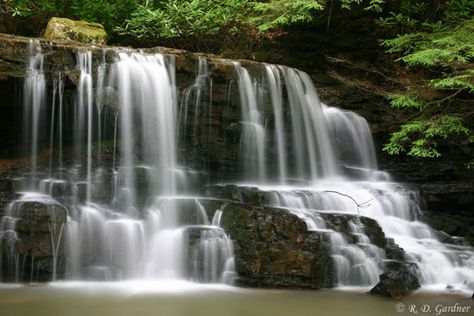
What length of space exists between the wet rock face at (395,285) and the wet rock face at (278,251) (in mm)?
944

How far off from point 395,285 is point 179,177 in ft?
17.0

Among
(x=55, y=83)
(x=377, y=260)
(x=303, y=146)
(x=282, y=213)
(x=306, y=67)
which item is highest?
(x=306, y=67)

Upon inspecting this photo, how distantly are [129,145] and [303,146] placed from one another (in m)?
4.70

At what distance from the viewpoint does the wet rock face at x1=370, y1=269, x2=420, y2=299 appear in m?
6.84

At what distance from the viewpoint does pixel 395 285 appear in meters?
6.87

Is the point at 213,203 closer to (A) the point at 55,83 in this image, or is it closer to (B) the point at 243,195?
(B) the point at 243,195

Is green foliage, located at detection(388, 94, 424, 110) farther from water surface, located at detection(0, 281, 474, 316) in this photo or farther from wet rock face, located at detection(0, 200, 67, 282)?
wet rock face, located at detection(0, 200, 67, 282)

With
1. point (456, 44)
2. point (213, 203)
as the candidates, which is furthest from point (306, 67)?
point (213, 203)

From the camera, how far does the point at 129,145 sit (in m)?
10.2

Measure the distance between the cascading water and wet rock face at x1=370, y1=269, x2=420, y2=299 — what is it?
72 centimetres

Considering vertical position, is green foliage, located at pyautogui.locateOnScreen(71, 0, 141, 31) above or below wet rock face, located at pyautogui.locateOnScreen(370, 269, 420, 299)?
above

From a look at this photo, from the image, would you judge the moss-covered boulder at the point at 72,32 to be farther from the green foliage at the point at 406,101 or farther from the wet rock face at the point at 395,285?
the wet rock face at the point at 395,285

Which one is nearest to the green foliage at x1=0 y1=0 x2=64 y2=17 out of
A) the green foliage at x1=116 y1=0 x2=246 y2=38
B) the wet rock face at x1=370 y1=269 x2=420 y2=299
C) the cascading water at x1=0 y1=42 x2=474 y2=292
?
the green foliage at x1=116 y1=0 x2=246 y2=38

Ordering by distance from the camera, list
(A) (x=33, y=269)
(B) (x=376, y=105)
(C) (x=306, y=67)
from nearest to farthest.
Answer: (A) (x=33, y=269) → (B) (x=376, y=105) → (C) (x=306, y=67)
